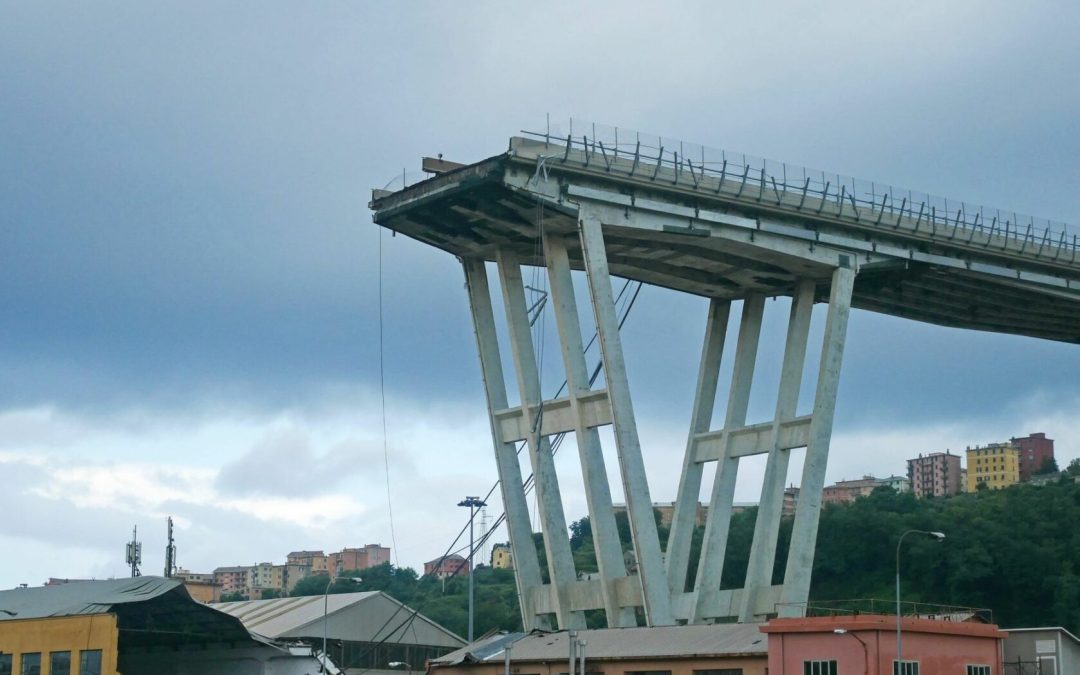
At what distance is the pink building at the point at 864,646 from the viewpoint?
156 feet

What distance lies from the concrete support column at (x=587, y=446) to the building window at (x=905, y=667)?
1503 cm

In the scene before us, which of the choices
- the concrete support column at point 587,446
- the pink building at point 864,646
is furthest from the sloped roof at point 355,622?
the pink building at point 864,646

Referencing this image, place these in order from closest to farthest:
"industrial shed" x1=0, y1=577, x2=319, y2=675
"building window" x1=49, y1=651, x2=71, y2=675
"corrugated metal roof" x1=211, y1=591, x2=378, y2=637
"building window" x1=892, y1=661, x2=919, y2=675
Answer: "building window" x1=892, y1=661, x2=919, y2=675 → "industrial shed" x1=0, y1=577, x2=319, y2=675 → "building window" x1=49, y1=651, x2=71, y2=675 → "corrugated metal roof" x1=211, y1=591, x2=378, y2=637

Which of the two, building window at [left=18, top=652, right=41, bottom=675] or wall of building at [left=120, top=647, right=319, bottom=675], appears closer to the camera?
building window at [left=18, top=652, right=41, bottom=675]

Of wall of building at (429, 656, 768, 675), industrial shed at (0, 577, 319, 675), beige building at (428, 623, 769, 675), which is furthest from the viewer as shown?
industrial shed at (0, 577, 319, 675)

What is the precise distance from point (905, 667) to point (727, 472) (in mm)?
22522

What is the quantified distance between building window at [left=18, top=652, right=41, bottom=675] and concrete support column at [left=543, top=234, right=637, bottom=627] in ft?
93.4

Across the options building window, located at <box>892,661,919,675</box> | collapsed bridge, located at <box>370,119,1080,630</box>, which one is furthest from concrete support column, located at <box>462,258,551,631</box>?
building window, located at <box>892,661,919,675</box>

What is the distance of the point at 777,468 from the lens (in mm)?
68812

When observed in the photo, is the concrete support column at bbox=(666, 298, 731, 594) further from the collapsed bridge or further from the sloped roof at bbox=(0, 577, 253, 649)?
the sloped roof at bbox=(0, 577, 253, 649)

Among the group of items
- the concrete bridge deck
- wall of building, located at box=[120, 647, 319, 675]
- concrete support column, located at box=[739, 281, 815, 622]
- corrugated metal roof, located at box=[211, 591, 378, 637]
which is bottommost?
wall of building, located at box=[120, 647, 319, 675]

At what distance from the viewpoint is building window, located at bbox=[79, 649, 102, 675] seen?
67.8m

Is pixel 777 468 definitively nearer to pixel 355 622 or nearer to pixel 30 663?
pixel 355 622

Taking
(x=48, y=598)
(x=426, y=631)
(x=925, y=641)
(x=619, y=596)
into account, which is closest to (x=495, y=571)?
(x=426, y=631)
